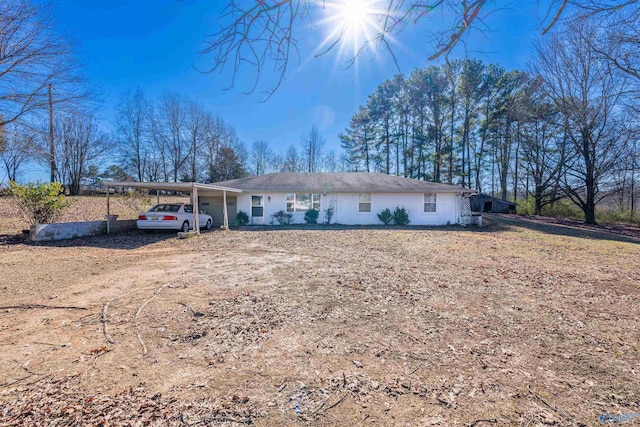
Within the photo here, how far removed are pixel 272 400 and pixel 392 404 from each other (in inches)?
37.2

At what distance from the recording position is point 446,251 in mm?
8438

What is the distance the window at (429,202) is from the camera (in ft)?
52.0

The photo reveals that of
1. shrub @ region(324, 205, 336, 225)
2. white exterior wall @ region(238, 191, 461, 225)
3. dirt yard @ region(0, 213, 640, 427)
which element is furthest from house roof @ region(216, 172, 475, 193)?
dirt yard @ region(0, 213, 640, 427)

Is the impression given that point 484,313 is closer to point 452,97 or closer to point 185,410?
point 185,410

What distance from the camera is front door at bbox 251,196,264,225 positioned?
50.7ft

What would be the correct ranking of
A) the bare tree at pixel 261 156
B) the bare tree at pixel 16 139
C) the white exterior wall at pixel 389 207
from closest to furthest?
the bare tree at pixel 16 139, the white exterior wall at pixel 389 207, the bare tree at pixel 261 156

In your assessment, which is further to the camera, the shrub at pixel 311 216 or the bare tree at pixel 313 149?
the bare tree at pixel 313 149

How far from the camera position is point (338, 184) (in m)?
16.1

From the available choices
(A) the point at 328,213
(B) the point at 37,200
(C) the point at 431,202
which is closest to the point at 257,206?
(A) the point at 328,213

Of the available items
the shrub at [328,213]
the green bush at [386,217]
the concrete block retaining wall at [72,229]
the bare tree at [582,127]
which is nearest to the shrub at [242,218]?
the shrub at [328,213]

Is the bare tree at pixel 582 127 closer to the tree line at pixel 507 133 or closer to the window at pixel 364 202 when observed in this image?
the tree line at pixel 507 133

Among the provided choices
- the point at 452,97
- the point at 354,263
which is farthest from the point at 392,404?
the point at 452,97

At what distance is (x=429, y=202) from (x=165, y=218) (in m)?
14.1

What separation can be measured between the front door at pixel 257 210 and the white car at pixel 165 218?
398 centimetres
